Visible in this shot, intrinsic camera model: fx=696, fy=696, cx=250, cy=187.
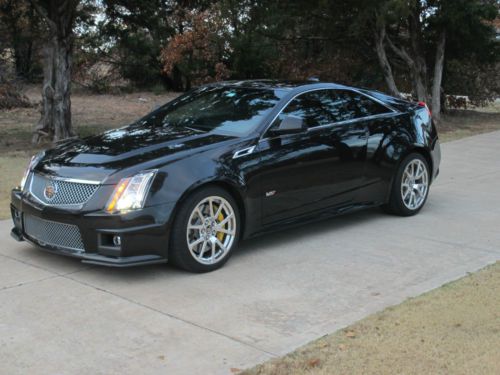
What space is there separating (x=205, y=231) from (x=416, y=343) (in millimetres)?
2069

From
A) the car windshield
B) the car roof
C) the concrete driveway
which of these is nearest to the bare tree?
the car windshield

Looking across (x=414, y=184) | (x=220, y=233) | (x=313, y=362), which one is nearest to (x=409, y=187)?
(x=414, y=184)

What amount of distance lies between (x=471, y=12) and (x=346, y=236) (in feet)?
35.8

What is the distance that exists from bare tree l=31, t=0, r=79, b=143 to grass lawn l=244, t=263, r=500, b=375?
10127mm

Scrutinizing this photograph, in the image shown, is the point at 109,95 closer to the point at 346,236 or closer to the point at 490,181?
the point at 490,181

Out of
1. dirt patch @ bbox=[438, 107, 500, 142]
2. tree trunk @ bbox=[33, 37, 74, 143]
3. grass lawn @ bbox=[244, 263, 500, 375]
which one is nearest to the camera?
grass lawn @ bbox=[244, 263, 500, 375]

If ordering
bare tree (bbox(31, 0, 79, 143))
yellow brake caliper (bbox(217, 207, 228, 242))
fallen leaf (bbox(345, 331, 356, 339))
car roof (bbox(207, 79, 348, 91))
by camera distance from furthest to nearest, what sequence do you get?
bare tree (bbox(31, 0, 79, 143)) → car roof (bbox(207, 79, 348, 91)) → yellow brake caliper (bbox(217, 207, 228, 242)) → fallen leaf (bbox(345, 331, 356, 339))

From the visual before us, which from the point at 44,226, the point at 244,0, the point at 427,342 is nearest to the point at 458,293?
the point at 427,342

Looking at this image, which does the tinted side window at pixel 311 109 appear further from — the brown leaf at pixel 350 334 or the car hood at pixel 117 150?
the brown leaf at pixel 350 334

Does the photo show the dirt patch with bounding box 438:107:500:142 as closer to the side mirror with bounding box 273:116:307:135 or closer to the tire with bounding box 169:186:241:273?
the side mirror with bounding box 273:116:307:135

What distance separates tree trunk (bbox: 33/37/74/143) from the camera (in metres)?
13.5

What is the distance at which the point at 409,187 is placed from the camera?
25.3ft

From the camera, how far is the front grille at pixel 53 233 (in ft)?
17.9

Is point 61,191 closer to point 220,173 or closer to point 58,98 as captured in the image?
point 220,173
